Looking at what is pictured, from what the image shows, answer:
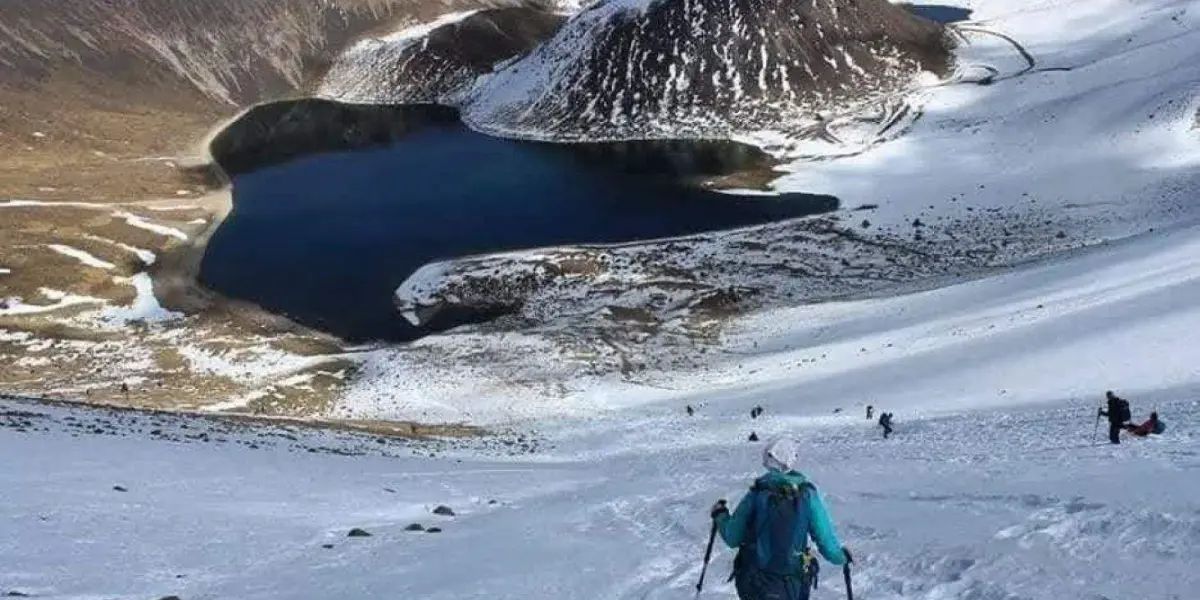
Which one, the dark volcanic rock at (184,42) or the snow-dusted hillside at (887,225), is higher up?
the dark volcanic rock at (184,42)

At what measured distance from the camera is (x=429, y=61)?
10444cm

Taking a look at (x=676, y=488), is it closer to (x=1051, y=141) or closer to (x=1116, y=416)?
(x=1116, y=416)

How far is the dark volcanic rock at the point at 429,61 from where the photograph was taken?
100m

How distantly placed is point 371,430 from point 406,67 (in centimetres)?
7594

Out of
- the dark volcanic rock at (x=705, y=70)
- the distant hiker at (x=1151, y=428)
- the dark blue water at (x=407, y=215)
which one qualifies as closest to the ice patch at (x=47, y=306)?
the dark blue water at (x=407, y=215)

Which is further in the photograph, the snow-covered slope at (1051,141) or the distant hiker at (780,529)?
the snow-covered slope at (1051,141)

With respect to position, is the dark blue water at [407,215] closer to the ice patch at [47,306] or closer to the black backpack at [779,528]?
the ice patch at [47,306]

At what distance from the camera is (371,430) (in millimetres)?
34156

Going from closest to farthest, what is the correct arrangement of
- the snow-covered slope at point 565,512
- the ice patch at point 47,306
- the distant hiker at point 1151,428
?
the snow-covered slope at point 565,512, the distant hiker at point 1151,428, the ice patch at point 47,306

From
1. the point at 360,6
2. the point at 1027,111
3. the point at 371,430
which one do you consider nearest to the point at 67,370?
the point at 371,430

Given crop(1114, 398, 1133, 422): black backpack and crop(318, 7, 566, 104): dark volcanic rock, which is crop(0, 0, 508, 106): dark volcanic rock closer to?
crop(318, 7, 566, 104): dark volcanic rock

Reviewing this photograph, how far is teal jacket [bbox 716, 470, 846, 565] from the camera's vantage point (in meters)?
8.60

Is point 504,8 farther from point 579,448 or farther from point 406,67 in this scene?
point 579,448

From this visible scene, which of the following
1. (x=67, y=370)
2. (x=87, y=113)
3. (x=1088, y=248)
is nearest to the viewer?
(x=67, y=370)
